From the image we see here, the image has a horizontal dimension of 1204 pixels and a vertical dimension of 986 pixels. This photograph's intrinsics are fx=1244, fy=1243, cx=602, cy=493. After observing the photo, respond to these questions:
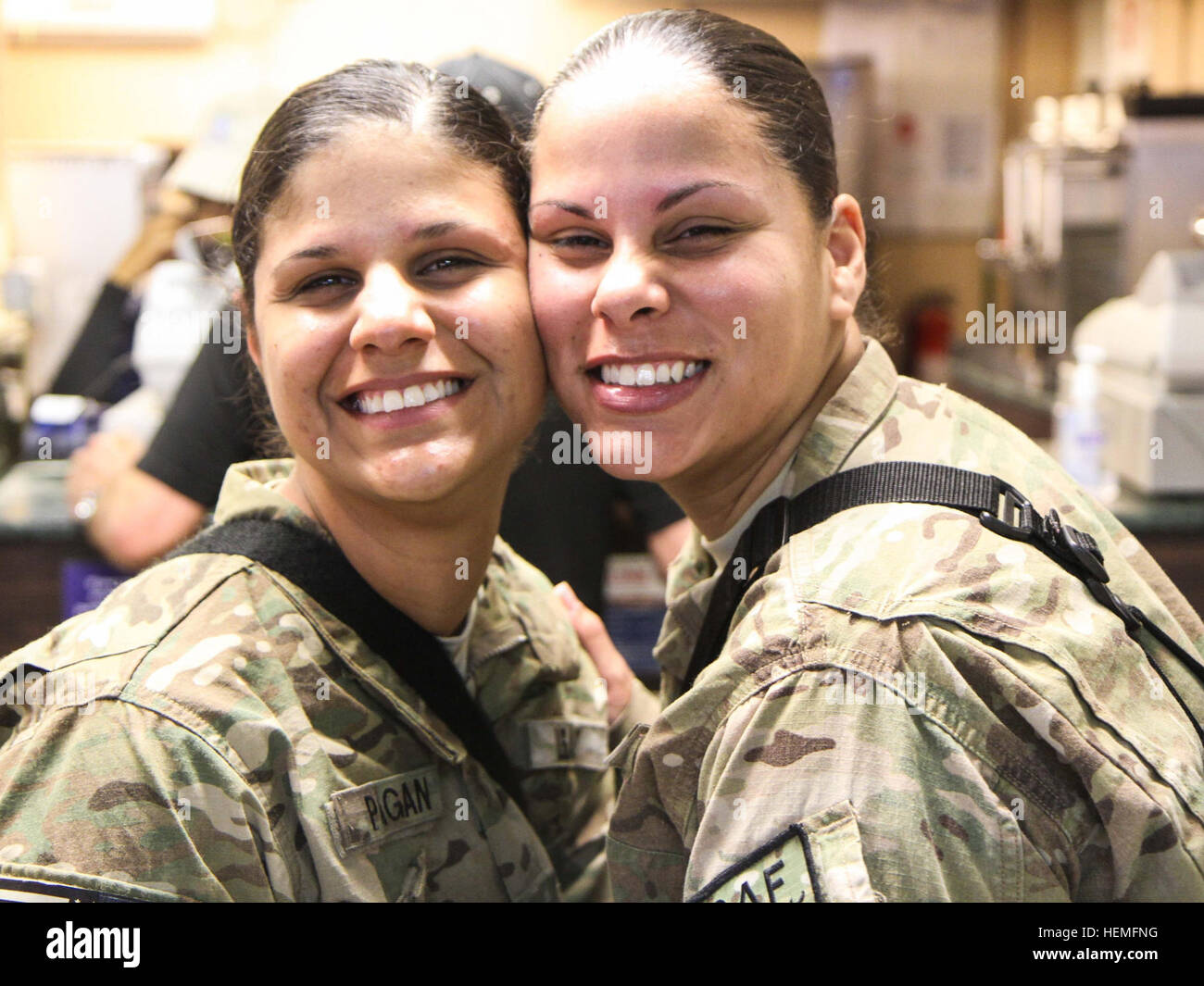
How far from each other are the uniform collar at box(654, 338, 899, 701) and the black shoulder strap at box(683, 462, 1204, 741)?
32 mm

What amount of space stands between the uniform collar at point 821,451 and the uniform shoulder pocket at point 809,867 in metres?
0.35

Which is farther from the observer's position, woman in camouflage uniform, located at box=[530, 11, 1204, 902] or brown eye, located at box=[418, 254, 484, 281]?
brown eye, located at box=[418, 254, 484, 281]

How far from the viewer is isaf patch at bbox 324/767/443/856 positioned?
3.74 ft

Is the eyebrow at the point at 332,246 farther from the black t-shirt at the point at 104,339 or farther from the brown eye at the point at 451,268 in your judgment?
the black t-shirt at the point at 104,339

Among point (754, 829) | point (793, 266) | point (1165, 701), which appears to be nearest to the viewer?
point (754, 829)

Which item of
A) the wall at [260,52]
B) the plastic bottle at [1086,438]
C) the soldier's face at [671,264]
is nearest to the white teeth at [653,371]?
the soldier's face at [671,264]

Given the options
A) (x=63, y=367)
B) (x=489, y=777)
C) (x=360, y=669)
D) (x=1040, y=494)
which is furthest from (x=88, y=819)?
(x=63, y=367)

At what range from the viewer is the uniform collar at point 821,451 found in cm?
117

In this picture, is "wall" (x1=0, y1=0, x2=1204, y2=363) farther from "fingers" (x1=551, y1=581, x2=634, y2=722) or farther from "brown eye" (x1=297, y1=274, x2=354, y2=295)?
"brown eye" (x1=297, y1=274, x2=354, y2=295)

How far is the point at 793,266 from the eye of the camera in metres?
1.17

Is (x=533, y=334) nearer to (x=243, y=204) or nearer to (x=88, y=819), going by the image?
(x=243, y=204)

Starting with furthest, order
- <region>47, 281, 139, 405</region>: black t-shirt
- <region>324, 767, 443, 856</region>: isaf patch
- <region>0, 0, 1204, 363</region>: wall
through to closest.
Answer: <region>0, 0, 1204, 363</region>: wall < <region>47, 281, 139, 405</region>: black t-shirt < <region>324, 767, 443, 856</region>: isaf patch

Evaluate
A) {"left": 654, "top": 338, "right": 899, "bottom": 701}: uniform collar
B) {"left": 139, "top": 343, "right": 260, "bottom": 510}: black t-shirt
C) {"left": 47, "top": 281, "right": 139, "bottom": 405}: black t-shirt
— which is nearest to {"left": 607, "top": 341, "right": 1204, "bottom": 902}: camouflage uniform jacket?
{"left": 654, "top": 338, "right": 899, "bottom": 701}: uniform collar
